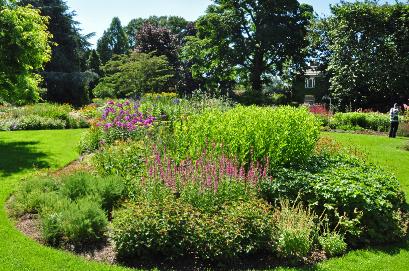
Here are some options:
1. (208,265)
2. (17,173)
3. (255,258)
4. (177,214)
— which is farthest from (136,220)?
(17,173)

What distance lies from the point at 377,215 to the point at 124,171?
4404 mm

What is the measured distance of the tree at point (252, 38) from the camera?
30562 mm

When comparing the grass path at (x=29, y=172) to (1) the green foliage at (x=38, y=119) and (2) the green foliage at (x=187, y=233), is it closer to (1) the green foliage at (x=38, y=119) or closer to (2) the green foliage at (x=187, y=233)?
(2) the green foliage at (x=187, y=233)

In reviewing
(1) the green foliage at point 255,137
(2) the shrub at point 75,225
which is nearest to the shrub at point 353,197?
(1) the green foliage at point 255,137

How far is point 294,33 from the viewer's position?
30.8 meters

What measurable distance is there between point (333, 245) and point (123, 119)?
7.39 m

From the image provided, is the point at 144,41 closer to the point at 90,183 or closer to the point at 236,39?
the point at 236,39

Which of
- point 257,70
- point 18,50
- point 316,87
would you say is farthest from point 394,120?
point 316,87

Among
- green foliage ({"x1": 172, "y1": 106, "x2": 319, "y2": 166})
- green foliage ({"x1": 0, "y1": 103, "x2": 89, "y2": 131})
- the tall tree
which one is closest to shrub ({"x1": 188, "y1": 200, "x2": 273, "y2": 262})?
green foliage ({"x1": 172, "y1": 106, "x2": 319, "y2": 166})

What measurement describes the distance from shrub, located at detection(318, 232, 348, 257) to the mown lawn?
13 centimetres

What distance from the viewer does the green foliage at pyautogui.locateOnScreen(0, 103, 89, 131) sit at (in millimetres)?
17891

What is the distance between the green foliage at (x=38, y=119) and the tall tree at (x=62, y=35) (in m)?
10.9

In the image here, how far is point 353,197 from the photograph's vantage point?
19.7ft

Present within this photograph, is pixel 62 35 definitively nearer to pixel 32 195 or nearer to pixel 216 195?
pixel 32 195
